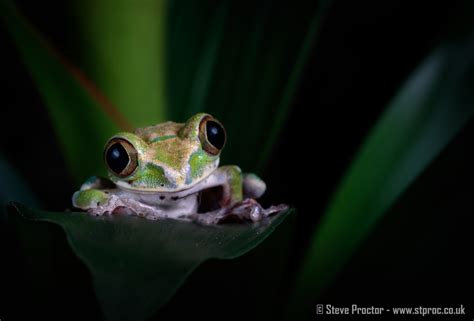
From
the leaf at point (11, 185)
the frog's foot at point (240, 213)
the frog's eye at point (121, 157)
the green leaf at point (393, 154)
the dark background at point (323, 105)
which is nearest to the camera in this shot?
the frog's foot at point (240, 213)

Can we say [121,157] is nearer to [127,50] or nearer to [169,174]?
[169,174]

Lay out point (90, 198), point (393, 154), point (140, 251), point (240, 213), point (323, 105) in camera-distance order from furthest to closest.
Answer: point (323, 105) → point (393, 154) → point (90, 198) → point (240, 213) → point (140, 251)

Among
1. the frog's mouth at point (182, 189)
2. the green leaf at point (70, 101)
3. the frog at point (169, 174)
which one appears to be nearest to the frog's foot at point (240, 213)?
the frog at point (169, 174)

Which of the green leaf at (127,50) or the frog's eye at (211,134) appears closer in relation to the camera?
the frog's eye at (211,134)

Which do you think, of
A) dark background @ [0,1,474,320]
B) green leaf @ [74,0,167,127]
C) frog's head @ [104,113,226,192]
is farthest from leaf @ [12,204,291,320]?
dark background @ [0,1,474,320]

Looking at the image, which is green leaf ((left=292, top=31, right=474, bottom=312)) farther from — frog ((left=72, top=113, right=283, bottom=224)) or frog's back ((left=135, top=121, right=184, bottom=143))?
frog's back ((left=135, top=121, right=184, bottom=143))

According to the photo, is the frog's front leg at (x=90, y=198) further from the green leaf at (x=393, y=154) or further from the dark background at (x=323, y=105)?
the dark background at (x=323, y=105)

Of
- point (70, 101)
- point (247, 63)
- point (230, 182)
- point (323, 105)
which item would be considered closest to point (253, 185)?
point (230, 182)
